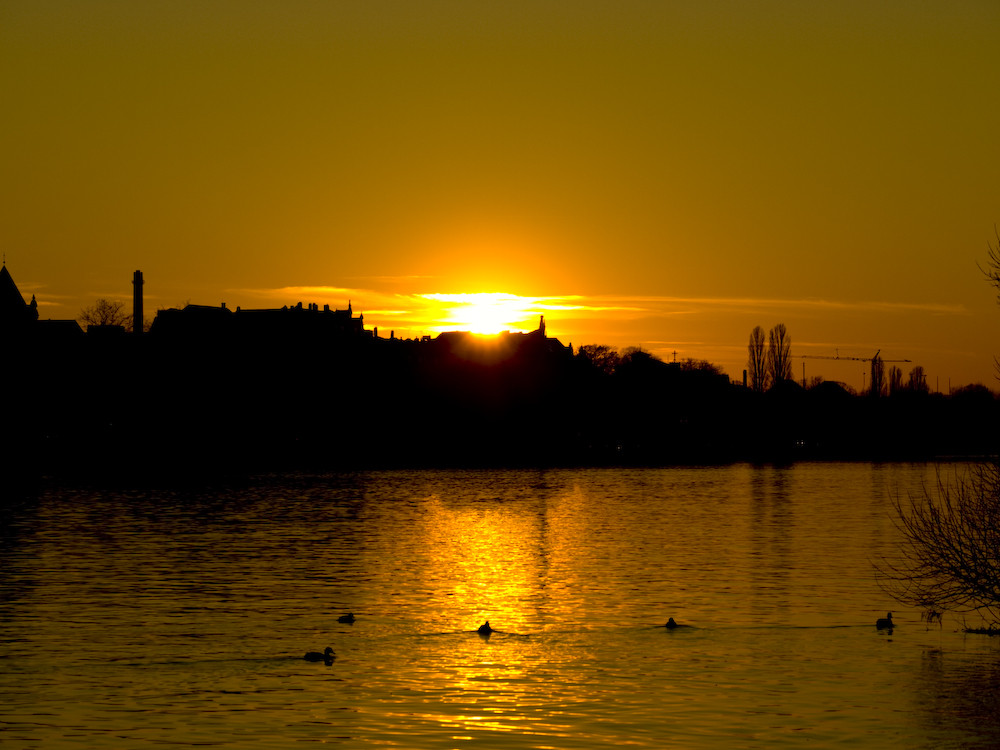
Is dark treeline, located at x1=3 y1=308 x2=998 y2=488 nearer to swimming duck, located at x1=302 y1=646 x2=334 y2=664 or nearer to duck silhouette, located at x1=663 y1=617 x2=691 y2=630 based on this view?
duck silhouette, located at x1=663 y1=617 x2=691 y2=630

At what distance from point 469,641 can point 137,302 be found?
474 feet

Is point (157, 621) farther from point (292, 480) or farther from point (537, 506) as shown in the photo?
point (292, 480)

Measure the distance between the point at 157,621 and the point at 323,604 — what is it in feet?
18.8

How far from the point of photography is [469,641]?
118 feet

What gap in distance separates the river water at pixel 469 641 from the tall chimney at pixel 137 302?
3982 inches

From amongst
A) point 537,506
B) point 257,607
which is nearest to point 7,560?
point 257,607

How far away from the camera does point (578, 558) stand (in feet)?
188

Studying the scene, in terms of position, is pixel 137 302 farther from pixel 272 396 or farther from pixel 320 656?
pixel 320 656

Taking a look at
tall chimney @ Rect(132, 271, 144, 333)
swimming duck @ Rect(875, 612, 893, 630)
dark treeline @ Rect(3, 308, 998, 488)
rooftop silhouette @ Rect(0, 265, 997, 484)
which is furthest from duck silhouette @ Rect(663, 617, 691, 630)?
tall chimney @ Rect(132, 271, 144, 333)

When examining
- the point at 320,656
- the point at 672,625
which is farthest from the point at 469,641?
the point at 672,625

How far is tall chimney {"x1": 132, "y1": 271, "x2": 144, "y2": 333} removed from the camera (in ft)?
560

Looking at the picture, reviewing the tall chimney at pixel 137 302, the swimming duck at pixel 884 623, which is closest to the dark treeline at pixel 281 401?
the tall chimney at pixel 137 302

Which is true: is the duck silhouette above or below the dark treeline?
below

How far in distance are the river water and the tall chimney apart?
10113 cm
